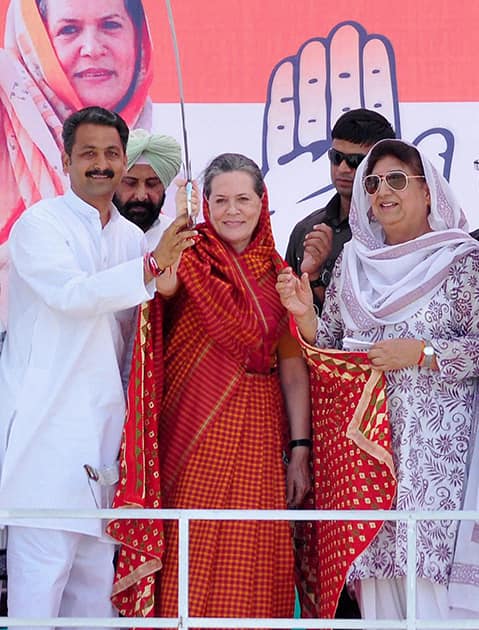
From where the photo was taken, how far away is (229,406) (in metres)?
3.46

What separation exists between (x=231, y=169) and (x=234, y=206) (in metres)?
0.11

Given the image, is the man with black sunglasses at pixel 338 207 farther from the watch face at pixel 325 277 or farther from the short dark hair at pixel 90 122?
the short dark hair at pixel 90 122

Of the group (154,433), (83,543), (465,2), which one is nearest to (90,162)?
(154,433)

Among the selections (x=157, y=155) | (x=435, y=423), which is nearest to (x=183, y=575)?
(x=435, y=423)

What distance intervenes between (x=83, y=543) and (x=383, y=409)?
821 millimetres

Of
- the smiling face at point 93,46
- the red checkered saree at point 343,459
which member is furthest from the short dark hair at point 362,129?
the smiling face at point 93,46

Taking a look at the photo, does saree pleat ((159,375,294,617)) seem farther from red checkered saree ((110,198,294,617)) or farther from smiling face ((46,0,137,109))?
smiling face ((46,0,137,109))

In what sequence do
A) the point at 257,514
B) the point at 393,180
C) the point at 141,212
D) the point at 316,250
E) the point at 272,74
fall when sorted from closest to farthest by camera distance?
the point at 257,514, the point at 393,180, the point at 316,250, the point at 141,212, the point at 272,74

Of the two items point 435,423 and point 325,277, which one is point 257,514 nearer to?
point 435,423

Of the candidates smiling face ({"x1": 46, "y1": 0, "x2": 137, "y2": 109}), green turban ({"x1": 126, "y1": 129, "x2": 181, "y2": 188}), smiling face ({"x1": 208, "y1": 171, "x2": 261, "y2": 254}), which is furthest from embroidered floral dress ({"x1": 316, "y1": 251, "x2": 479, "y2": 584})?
smiling face ({"x1": 46, "y1": 0, "x2": 137, "y2": 109})

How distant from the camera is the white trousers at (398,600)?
3297 millimetres

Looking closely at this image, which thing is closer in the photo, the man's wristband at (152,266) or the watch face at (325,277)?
the man's wristband at (152,266)

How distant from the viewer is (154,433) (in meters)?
3.41

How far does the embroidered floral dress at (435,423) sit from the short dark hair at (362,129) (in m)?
0.74
